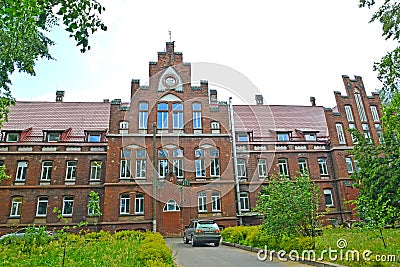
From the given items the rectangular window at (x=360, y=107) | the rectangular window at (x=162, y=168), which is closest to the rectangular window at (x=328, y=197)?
the rectangular window at (x=360, y=107)

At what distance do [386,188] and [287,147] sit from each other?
10.4 meters

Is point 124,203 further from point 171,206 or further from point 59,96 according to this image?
point 59,96

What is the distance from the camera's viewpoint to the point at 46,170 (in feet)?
85.5

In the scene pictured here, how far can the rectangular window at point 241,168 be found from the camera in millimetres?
28163

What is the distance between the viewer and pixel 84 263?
701 cm

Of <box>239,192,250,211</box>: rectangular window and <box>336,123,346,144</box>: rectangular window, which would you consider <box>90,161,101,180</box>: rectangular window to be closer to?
<box>239,192,250,211</box>: rectangular window

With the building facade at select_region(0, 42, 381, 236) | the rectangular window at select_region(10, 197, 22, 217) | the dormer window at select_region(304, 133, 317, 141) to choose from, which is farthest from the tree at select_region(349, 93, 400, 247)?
the rectangular window at select_region(10, 197, 22, 217)

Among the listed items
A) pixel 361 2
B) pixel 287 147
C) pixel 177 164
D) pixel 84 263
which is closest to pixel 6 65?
pixel 84 263

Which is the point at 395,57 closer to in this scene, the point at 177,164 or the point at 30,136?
the point at 177,164

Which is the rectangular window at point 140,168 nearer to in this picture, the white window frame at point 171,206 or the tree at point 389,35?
the white window frame at point 171,206

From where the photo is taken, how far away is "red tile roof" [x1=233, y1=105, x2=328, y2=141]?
3128cm

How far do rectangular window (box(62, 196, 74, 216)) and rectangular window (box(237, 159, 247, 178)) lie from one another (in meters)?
14.9

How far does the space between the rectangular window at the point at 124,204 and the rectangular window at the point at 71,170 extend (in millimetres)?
5461

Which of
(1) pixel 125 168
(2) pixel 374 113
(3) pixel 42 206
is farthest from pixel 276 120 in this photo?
(3) pixel 42 206
